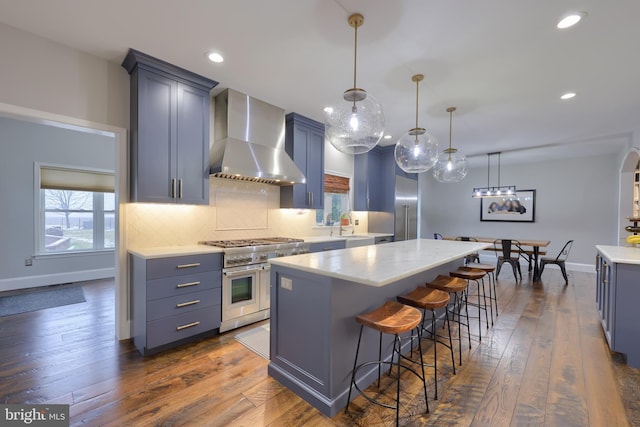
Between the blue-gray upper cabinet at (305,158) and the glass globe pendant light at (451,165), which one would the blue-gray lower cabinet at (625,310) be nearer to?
the glass globe pendant light at (451,165)

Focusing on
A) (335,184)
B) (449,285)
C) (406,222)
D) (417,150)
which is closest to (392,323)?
(449,285)

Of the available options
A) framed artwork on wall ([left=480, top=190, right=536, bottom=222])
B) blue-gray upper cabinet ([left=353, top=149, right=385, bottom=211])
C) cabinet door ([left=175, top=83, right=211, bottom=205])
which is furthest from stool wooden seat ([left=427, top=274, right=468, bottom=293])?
framed artwork on wall ([left=480, top=190, right=536, bottom=222])

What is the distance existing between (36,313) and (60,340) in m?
1.16

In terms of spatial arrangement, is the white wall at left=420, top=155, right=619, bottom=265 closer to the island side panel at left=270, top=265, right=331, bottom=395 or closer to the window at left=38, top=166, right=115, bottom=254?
the island side panel at left=270, top=265, right=331, bottom=395

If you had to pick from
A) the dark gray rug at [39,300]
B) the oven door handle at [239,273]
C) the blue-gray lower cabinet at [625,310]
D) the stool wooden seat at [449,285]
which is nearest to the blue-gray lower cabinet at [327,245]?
the oven door handle at [239,273]

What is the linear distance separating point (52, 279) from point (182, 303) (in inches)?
153

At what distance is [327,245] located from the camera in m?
4.14

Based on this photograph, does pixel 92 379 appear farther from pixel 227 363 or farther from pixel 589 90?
Answer: pixel 589 90

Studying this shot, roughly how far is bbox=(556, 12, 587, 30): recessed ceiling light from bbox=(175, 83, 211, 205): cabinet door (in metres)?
3.27

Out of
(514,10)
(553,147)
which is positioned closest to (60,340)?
(514,10)

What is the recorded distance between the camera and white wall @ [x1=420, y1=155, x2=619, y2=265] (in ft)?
21.0

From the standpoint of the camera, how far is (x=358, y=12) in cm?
201

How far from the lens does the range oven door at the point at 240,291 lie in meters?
3.00

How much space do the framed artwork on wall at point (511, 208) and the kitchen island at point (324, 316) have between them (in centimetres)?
665
